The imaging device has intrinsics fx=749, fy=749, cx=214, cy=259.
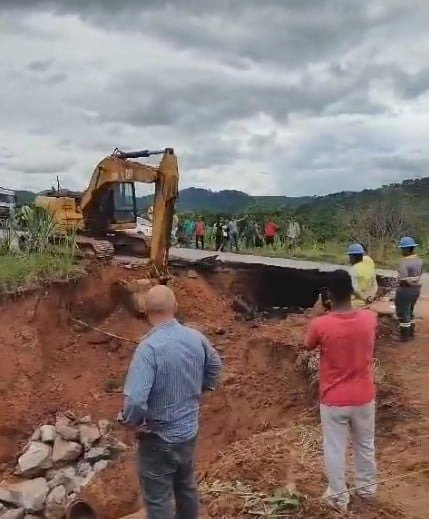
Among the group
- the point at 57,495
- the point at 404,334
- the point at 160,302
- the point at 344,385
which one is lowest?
the point at 57,495

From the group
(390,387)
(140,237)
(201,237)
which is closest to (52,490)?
(390,387)

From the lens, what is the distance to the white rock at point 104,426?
33.8 ft

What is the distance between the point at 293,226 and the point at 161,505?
963 inches

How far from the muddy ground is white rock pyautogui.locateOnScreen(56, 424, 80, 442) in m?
0.46

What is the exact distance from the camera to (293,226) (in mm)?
28500

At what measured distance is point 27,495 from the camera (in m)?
9.12

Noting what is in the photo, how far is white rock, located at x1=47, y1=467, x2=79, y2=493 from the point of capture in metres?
9.26

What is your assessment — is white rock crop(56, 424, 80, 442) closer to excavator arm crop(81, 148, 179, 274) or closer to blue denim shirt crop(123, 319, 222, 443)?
excavator arm crop(81, 148, 179, 274)

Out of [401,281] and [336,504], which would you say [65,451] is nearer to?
[401,281]

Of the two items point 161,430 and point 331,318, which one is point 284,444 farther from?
point 161,430

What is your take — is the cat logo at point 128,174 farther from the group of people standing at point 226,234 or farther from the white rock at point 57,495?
the group of people standing at point 226,234

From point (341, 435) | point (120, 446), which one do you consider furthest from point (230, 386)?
point (341, 435)

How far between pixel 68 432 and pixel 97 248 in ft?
15.7

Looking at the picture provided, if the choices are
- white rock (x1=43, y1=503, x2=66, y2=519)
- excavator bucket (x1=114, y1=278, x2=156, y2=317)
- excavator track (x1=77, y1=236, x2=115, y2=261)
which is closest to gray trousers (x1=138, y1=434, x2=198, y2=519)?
white rock (x1=43, y1=503, x2=66, y2=519)
